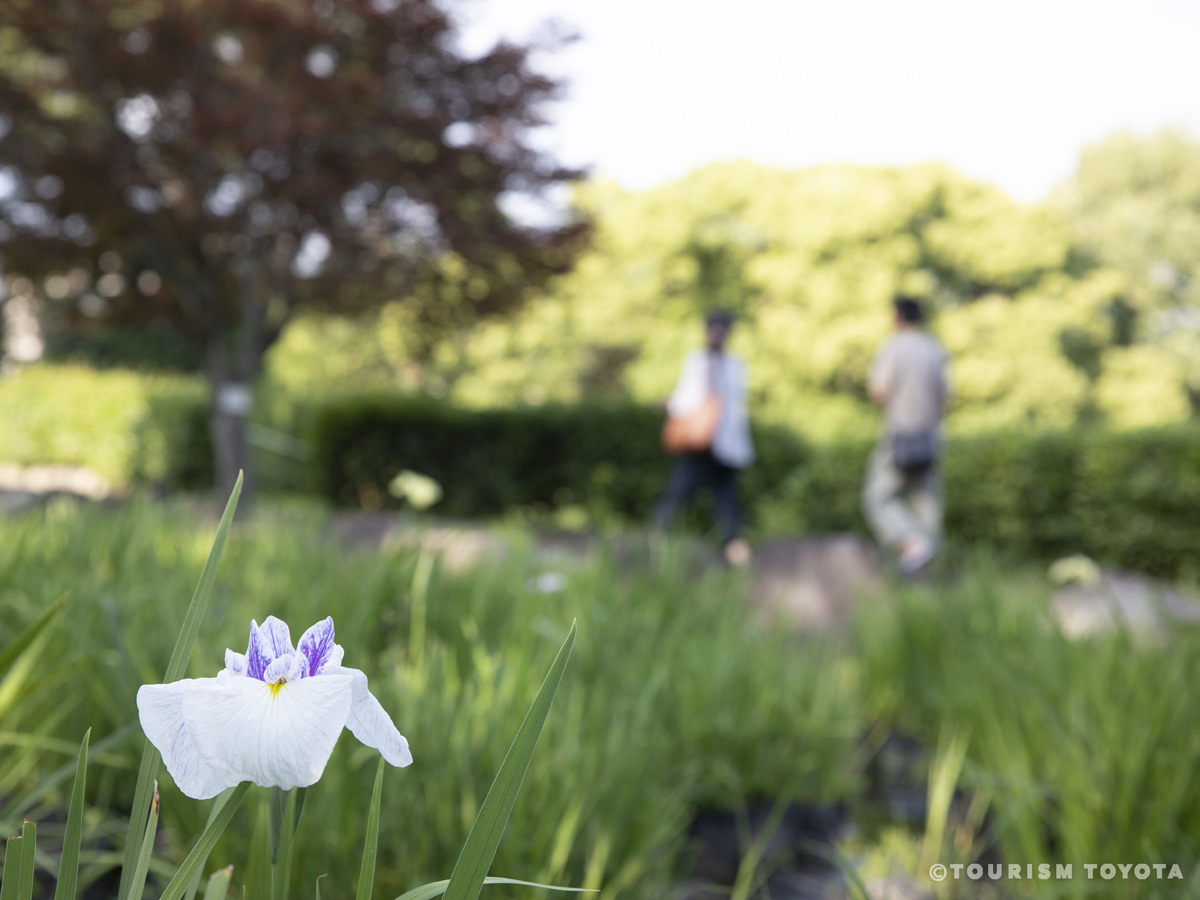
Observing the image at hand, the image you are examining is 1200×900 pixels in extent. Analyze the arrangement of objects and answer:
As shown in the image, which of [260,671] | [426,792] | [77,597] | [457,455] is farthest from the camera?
[457,455]

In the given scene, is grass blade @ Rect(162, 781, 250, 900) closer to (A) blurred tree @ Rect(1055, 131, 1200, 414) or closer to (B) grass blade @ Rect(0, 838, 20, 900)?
(B) grass blade @ Rect(0, 838, 20, 900)

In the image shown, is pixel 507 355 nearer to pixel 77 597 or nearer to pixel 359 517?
pixel 359 517

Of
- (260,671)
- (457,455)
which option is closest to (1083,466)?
(457,455)

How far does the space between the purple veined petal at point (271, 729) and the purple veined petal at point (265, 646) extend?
39mm

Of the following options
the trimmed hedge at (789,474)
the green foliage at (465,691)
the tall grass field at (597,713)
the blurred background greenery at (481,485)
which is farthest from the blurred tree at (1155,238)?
the green foliage at (465,691)

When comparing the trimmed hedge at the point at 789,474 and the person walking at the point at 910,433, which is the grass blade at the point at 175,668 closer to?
the person walking at the point at 910,433

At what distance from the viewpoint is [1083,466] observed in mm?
6895

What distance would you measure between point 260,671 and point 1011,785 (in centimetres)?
187

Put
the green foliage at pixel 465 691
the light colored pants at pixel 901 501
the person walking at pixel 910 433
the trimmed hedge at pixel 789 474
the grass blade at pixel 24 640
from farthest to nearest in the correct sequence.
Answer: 1. the trimmed hedge at pixel 789 474
2. the light colored pants at pixel 901 501
3. the person walking at pixel 910 433
4. the green foliage at pixel 465 691
5. the grass blade at pixel 24 640

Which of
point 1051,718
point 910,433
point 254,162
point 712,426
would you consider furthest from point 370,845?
point 254,162

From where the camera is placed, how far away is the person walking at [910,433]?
5.41 metres

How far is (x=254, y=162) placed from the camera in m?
6.05

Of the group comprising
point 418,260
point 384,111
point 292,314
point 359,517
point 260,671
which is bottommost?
point 359,517

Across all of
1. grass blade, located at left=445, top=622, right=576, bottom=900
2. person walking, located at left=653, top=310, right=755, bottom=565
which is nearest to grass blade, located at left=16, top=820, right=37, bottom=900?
grass blade, located at left=445, top=622, right=576, bottom=900
